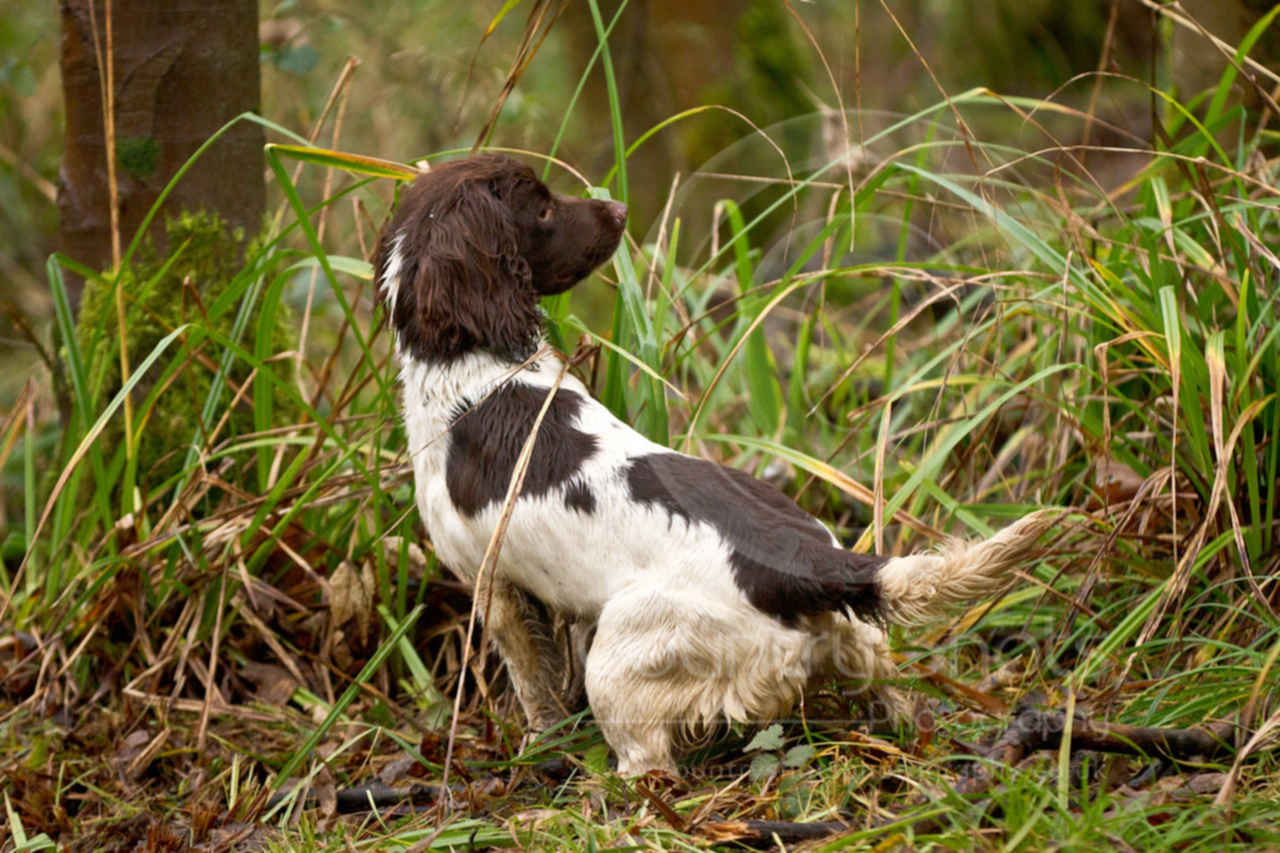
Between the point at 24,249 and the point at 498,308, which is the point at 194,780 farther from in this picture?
the point at 24,249

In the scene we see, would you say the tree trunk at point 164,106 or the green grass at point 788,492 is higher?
the tree trunk at point 164,106

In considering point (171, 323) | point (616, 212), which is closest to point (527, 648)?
point (616, 212)

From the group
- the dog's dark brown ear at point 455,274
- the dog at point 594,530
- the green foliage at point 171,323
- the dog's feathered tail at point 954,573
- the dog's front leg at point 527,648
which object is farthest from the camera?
the green foliage at point 171,323

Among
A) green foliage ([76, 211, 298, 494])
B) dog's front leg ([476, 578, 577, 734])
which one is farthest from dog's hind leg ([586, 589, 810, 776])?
green foliage ([76, 211, 298, 494])

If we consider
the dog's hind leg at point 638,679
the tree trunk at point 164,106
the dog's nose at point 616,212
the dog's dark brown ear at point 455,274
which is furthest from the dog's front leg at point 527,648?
the tree trunk at point 164,106

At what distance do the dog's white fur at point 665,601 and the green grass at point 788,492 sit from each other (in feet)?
0.47

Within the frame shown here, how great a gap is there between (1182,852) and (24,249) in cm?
765

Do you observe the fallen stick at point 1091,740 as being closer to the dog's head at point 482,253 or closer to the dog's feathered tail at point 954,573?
the dog's feathered tail at point 954,573

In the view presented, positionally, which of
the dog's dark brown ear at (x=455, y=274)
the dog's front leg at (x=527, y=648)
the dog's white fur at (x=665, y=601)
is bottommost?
the dog's front leg at (x=527, y=648)

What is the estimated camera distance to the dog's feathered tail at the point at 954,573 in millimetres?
2035

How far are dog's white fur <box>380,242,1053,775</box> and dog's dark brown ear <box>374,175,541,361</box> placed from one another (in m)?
0.10

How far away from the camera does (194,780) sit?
8.89 ft

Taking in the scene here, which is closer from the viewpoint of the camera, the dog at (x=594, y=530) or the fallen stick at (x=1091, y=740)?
the fallen stick at (x=1091, y=740)

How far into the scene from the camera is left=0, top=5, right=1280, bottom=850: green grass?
7.51 ft
